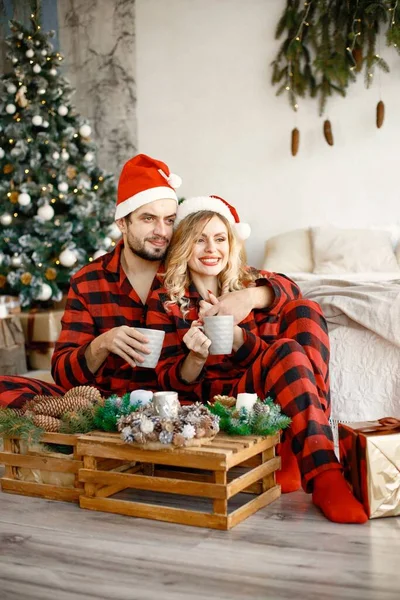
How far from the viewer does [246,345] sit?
6.99 feet

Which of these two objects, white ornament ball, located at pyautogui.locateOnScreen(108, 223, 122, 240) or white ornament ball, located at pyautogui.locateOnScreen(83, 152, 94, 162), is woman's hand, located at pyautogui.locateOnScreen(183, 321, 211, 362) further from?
white ornament ball, located at pyautogui.locateOnScreen(83, 152, 94, 162)

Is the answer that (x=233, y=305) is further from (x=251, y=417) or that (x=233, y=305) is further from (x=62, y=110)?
(x=62, y=110)

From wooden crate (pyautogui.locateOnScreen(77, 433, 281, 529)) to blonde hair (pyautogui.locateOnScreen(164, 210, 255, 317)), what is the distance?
533 millimetres

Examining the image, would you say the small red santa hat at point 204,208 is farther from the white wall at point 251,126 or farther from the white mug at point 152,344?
the white wall at point 251,126

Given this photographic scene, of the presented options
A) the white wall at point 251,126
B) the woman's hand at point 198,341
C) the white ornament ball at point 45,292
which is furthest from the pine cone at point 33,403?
the white wall at point 251,126

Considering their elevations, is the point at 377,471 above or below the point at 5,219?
below

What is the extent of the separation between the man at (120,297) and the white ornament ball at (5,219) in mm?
2364

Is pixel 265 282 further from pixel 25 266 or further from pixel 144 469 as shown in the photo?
pixel 25 266

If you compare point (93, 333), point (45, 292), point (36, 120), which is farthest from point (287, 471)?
point (36, 120)

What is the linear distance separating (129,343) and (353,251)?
283 centimetres

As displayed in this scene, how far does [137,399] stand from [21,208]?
3.08m

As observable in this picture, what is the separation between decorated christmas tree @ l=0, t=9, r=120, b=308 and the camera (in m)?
4.65

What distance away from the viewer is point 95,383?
2285 mm

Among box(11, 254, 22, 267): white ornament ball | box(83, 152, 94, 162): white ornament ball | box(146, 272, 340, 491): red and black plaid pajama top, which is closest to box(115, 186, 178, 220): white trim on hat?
box(146, 272, 340, 491): red and black plaid pajama top
